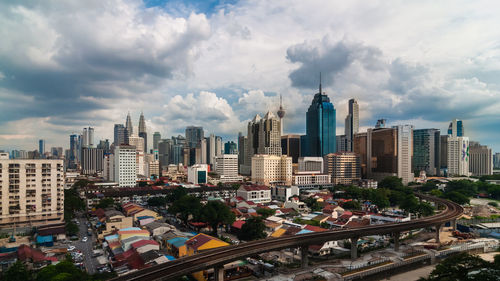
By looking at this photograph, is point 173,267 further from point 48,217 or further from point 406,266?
point 48,217

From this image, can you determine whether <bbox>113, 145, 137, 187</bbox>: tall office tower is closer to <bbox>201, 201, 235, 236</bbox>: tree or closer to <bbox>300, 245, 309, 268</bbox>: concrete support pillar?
<bbox>201, 201, 235, 236</bbox>: tree

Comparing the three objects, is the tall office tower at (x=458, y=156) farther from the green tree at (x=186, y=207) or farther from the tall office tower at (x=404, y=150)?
the green tree at (x=186, y=207)

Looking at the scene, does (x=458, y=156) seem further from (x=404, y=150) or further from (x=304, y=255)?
(x=304, y=255)

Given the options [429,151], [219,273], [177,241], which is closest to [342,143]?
[429,151]

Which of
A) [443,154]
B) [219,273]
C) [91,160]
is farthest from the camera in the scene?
[91,160]

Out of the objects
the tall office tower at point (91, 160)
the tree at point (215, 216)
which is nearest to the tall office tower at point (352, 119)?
the tall office tower at point (91, 160)
